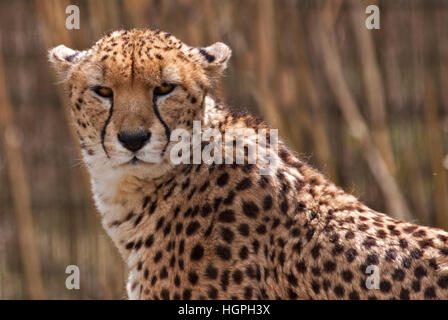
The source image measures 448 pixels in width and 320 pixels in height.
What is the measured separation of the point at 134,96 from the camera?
221 cm

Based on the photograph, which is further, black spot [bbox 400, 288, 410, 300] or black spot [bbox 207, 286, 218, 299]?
black spot [bbox 207, 286, 218, 299]

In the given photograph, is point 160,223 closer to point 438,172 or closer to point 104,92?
point 104,92

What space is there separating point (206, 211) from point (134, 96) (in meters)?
0.35

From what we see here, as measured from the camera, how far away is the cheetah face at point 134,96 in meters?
2.19

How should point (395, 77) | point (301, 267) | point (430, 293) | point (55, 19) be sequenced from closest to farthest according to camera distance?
point (430, 293), point (301, 267), point (55, 19), point (395, 77)

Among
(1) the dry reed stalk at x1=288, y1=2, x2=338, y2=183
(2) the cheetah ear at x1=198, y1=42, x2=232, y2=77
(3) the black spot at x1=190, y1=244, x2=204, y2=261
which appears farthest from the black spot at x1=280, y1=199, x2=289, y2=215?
(1) the dry reed stalk at x1=288, y1=2, x2=338, y2=183

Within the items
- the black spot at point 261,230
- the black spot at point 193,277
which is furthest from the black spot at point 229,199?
the black spot at point 193,277

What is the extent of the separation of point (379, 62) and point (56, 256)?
6.50 feet

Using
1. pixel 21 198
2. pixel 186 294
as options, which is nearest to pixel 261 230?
pixel 186 294

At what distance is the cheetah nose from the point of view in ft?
7.06

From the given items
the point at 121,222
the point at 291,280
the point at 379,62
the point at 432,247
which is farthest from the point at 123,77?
the point at 379,62

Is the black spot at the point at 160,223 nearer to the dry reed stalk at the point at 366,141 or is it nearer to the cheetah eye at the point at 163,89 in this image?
the cheetah eye at the point at 163,89

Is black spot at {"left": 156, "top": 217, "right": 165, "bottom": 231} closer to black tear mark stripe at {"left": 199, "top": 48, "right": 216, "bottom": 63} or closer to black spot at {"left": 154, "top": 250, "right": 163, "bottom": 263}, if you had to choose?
black spot at {"left": 154, "top": 250, "right": 163, "bottom": 263}

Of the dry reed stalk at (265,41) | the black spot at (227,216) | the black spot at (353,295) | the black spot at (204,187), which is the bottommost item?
the black spot at (353,295)
